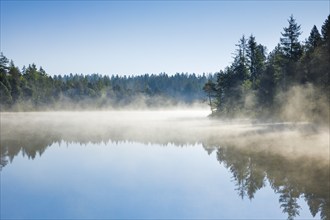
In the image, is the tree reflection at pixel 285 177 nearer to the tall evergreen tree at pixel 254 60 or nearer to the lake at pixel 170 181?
the lake at pixel 170 181

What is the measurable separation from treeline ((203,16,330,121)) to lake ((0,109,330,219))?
13.3 meters

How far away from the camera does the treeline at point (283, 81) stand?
146ft

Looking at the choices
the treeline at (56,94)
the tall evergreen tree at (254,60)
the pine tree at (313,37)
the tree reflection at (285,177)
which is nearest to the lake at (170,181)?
the tree reflection at (285,177)

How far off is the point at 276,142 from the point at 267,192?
16.9m

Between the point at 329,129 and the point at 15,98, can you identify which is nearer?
the point at 329,129

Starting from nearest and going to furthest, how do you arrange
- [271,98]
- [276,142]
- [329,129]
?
[276,142]
[329,129]
[271,98]

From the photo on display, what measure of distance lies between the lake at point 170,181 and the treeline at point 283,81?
43.7 feet

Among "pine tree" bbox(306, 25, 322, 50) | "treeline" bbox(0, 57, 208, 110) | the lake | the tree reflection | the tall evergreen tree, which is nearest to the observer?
the lake

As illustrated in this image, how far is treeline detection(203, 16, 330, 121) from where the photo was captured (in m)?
44.4

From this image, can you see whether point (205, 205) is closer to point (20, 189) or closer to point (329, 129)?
point (20, 189)

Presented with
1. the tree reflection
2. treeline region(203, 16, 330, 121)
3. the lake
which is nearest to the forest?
treeline region(203, 16, 330, 121)

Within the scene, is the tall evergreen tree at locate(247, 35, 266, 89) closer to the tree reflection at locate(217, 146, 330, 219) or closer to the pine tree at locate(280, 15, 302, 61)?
the pine tree at locate(280, 15, 302, 61)

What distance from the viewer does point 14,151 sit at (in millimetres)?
31062

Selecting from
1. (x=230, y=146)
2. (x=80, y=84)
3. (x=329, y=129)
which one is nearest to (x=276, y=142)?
(x=230, y=146)
